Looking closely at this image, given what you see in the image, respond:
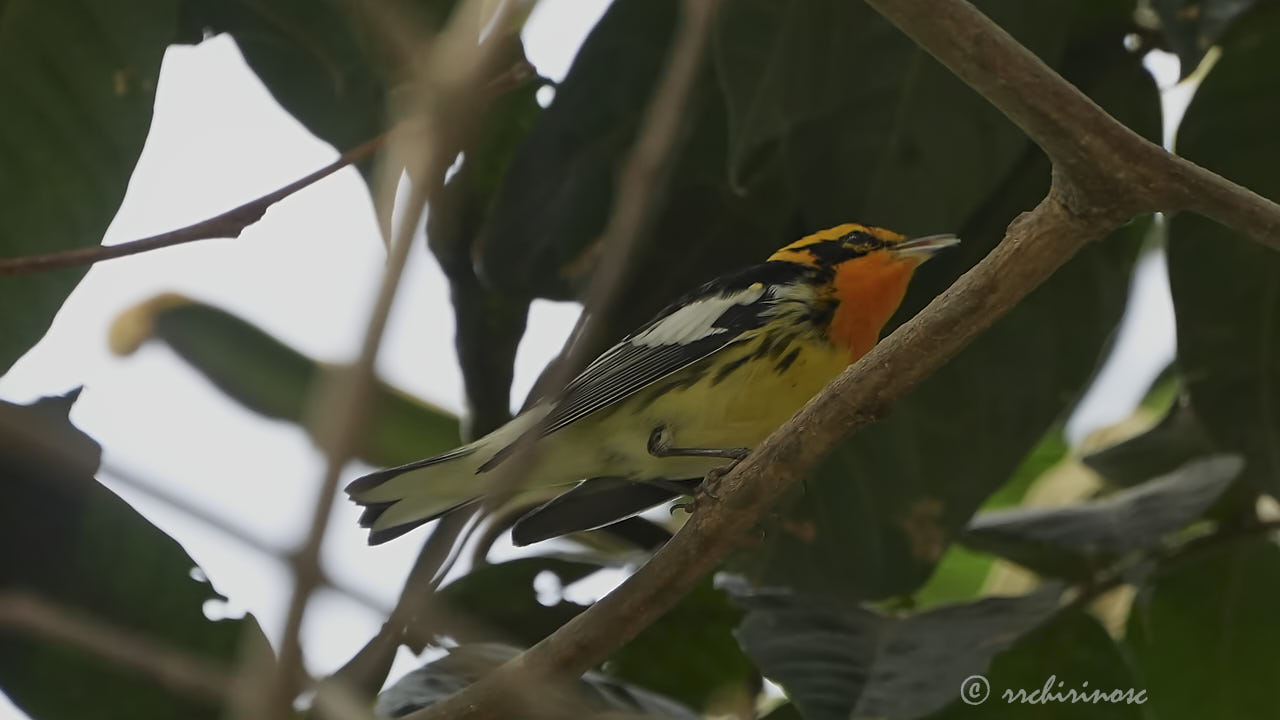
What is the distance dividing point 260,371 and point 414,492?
1.03m

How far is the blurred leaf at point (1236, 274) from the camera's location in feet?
8.84

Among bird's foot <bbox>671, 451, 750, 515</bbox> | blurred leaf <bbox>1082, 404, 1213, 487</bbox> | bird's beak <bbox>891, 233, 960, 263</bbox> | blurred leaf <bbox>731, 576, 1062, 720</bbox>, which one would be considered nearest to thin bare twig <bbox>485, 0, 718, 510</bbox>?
bird's foot <bbox>671, 451, 750, 515</bbox>

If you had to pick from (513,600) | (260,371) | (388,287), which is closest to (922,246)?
(513,600)

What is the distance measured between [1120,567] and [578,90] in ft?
5.43

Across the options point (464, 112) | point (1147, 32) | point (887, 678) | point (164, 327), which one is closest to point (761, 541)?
point (887, 678)

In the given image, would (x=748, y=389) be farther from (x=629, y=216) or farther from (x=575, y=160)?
(x=629, y=216)

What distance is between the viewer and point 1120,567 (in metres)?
2.89

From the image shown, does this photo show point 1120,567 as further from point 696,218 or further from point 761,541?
point 696,218

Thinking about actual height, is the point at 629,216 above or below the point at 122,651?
above

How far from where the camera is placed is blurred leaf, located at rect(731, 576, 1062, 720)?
7.03 ft

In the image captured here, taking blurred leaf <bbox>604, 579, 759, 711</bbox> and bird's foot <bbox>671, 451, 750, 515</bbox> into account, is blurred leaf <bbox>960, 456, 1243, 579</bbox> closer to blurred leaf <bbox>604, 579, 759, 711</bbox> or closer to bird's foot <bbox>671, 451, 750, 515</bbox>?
blurred leaf <bbox>604, 579, 759, 711</bbox>

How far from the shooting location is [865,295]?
2.77 m

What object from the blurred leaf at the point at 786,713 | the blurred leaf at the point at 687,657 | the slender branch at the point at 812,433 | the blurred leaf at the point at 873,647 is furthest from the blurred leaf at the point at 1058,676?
the slender branch at the point at 812,433

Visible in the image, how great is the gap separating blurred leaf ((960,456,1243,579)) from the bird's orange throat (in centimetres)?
53
